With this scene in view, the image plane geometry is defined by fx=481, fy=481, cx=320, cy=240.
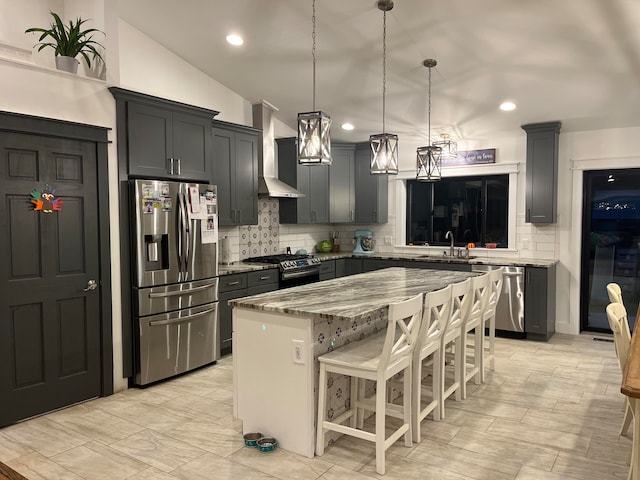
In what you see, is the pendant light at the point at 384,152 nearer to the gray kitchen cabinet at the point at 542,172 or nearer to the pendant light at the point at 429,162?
the pendant light at the point at 429,162

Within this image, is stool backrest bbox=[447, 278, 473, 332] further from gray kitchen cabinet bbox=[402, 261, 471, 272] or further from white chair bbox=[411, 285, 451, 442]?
gray kitchen cabinet bbox=[402, 261, 471, 272]

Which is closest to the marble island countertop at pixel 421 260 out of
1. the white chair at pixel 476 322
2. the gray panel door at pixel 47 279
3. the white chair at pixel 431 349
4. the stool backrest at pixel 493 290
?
the stool backrest at pixel 493 290

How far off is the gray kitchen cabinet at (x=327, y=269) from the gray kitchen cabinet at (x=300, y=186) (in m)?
0.63

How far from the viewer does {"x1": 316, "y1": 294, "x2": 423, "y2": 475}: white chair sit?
2721mm

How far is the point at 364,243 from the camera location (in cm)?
721

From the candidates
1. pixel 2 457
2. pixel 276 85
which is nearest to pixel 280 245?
pixel 276 85

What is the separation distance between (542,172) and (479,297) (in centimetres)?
247

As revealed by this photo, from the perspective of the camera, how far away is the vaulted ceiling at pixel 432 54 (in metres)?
3.67

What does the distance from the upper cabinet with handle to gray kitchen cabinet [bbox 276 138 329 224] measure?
1.68 metres

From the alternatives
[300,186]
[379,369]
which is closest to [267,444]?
[379,369]

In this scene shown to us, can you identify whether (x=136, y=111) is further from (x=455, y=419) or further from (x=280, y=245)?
(x=455, y=419)

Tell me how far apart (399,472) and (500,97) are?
3931mm

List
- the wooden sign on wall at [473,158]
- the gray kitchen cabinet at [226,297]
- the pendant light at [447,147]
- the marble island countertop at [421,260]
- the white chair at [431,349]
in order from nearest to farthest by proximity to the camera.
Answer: the white chair at [431,349] < the gray kitchen cabinet at [226,297] < the marble island countertop at [421,260] < the pendant light at [447,147] < the wooden sign on wall at [473,158]

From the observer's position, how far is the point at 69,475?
9.12 feet
